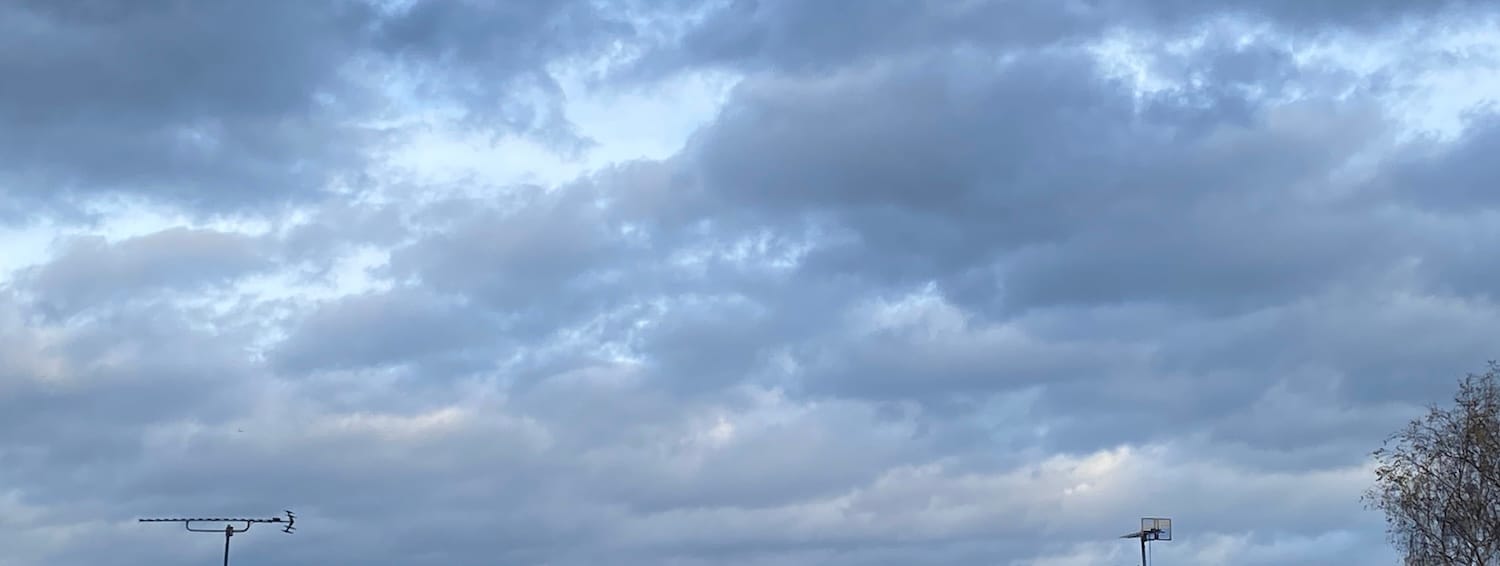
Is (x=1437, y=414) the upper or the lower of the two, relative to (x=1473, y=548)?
upper

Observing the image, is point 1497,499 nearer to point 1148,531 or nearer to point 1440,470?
point 1440,470

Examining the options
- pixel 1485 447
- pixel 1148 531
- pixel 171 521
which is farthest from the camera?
pixel 171 521

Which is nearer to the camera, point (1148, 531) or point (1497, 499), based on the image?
point (1497, 499)

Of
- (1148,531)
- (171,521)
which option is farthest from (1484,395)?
(171,521)

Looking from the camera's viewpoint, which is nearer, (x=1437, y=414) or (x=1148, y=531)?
(x=1437, y=414)

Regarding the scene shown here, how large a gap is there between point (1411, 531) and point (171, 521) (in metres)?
123

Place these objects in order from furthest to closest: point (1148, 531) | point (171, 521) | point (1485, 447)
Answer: point (171, 521)
point (1148, 531)
point (1485, 447)

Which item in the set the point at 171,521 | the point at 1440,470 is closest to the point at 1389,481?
the point at 1440,470

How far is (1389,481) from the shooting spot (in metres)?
122

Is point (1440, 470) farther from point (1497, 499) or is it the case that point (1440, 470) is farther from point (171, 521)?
point (171, 521)

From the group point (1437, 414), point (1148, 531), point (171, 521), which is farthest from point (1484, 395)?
point (171, 521)

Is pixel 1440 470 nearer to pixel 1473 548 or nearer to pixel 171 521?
pixel 1473 548

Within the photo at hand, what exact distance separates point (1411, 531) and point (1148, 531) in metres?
56.0

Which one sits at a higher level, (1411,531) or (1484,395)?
(1484,395)
